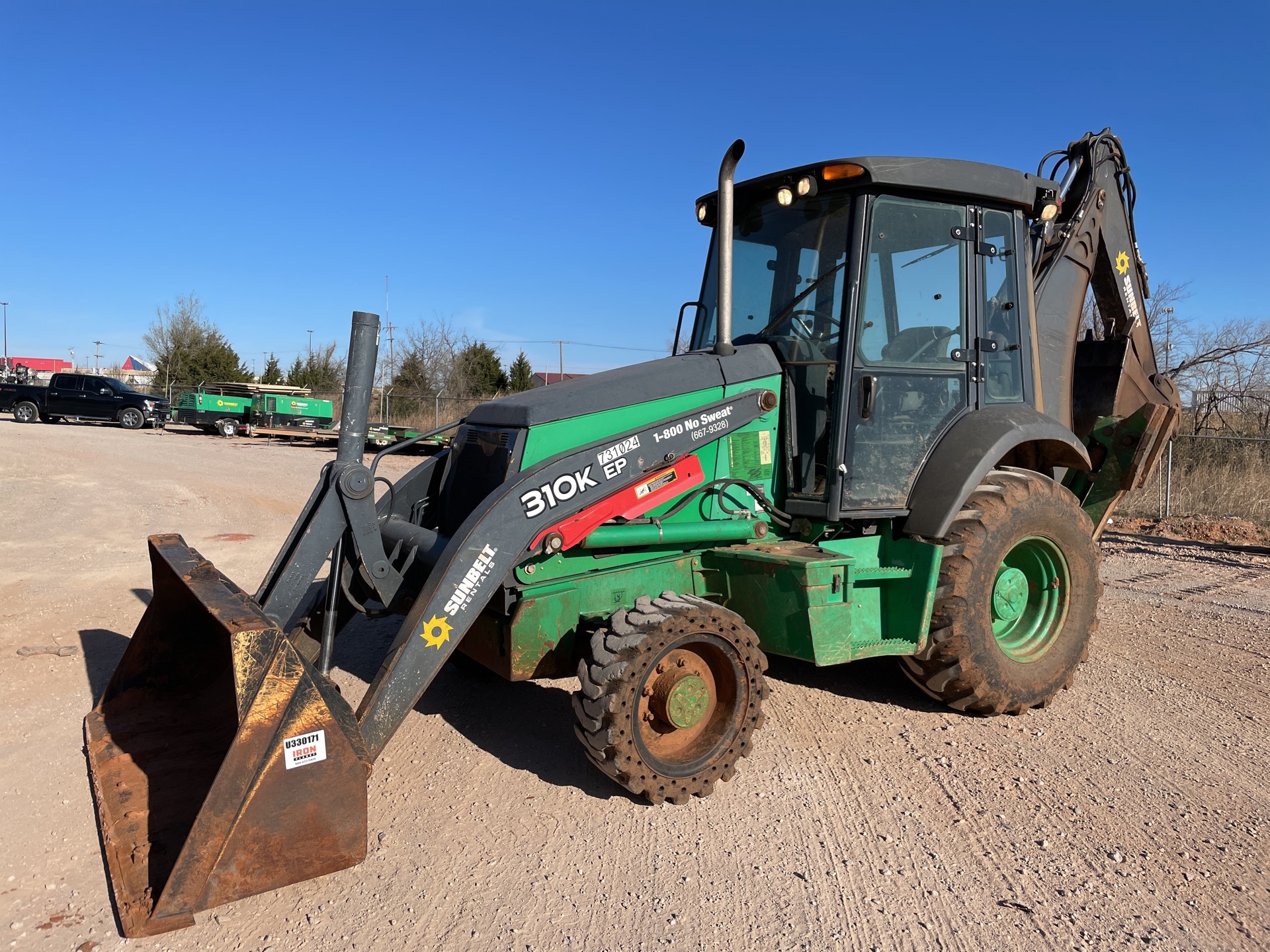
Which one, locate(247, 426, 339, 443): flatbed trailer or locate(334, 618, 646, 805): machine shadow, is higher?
locate(247, 426, 339, 443): flatbed trailer

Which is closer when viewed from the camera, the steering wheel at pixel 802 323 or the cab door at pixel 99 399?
the steering wheel at pixel 802 323

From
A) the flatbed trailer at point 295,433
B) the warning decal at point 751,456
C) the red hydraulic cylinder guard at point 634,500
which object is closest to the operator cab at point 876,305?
the warning decal at point 751,456

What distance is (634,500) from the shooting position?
4156mm

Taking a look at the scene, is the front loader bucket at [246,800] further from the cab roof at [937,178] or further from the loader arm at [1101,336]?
the loader arm at [1101,336]

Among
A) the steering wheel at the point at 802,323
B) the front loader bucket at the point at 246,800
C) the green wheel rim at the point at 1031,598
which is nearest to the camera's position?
the front loader bucket at the point at 246,800

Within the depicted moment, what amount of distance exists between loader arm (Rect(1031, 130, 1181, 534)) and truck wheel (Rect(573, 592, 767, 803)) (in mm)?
2923

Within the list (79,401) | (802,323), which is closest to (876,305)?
(802,323)

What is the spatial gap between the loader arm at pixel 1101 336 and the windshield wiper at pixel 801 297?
1639mm

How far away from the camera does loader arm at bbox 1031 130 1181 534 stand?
18.8 feet

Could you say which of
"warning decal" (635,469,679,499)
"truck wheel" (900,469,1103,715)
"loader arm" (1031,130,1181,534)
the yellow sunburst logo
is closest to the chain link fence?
"loader arm" (1031,130,1181,534)

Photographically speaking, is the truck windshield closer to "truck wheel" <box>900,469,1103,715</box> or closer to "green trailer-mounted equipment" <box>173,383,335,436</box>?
"truck wheel" <box>900,469,1103,715</box>

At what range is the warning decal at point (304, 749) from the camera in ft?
9.81

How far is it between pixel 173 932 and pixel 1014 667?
4.04m

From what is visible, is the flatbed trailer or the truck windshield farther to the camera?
the flatbed trailer
